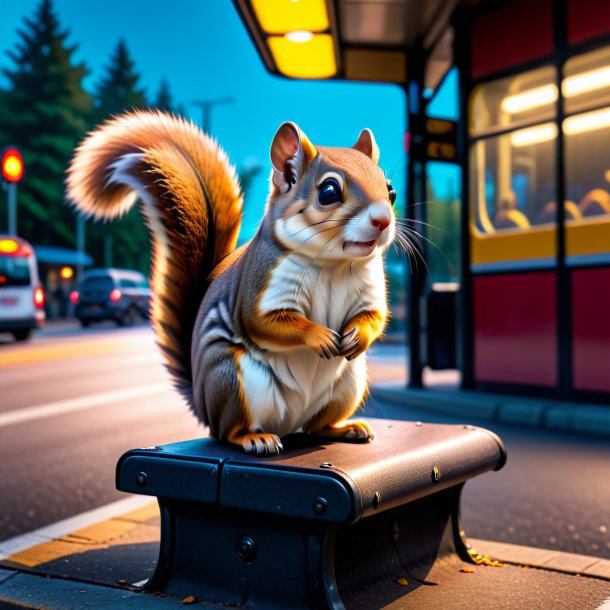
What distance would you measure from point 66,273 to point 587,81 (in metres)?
39.8

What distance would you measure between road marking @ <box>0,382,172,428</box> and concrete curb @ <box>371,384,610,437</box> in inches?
106

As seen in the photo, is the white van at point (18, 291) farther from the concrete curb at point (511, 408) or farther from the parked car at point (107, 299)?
the concrete curb at point (511, 408)

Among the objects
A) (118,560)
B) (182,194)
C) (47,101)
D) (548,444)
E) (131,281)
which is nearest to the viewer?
(182,194)

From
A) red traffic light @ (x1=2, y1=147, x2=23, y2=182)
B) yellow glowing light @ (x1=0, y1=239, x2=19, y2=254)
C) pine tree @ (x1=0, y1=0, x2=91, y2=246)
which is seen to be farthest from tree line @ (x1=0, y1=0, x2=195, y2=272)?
red traffic light @ (x1=2, y1=147, x2=23, y2=182)

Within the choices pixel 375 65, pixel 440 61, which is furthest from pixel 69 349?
pixel 375 65

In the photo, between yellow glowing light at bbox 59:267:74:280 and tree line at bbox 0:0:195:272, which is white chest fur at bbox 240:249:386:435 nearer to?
tree line at bbox 0:0:195:272

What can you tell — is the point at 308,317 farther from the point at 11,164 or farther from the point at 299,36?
the point at 11,164

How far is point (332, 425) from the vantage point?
287cm

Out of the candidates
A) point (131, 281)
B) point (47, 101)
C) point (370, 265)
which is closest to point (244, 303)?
point (370, 265)

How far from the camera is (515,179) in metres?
9.58

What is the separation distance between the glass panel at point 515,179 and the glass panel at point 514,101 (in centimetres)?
14

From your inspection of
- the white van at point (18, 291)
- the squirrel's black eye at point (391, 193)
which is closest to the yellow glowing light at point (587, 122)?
the squirrel's black eye at point (391, 193)

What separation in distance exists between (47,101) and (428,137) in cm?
3972

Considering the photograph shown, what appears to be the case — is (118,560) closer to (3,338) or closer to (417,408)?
(417,408)
